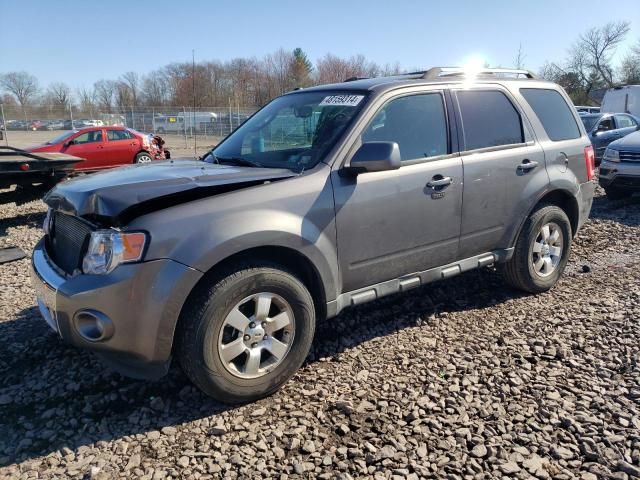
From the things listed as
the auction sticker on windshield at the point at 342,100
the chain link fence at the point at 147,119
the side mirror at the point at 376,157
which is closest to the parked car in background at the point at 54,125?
the chain link fence at the point at 147,119

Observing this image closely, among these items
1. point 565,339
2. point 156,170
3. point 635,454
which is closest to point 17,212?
point 156,170

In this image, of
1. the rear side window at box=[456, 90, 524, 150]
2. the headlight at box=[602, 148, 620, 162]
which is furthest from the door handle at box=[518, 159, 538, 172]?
the headlight at box=[602, 148, 620, 162]

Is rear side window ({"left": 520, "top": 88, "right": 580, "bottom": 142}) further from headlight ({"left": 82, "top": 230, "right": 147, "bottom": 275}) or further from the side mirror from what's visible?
headlight ({"left": 82, "top": 230, "right": 147, "bottom": 275})

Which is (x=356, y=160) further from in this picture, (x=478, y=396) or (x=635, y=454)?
(x=635, y=454)

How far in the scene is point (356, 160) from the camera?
3256mm

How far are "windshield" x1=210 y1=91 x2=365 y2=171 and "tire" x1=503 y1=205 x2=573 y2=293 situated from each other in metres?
2.05

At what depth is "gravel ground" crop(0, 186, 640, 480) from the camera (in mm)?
2576

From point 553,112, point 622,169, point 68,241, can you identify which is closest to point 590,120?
point 622,169

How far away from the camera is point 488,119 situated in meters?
4.21

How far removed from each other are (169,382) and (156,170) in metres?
1.43

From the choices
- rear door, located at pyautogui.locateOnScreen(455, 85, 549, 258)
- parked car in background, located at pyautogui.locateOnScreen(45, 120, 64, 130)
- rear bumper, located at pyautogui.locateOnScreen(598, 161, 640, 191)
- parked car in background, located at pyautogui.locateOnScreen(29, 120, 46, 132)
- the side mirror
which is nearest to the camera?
the side mirror

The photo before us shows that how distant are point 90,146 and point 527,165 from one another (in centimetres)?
1445

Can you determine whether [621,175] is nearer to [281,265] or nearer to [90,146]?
[281,265]

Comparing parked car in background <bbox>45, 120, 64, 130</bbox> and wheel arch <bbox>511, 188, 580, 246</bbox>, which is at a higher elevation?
parked car in background <bbox>45, 120, 64, 130</bbox>
